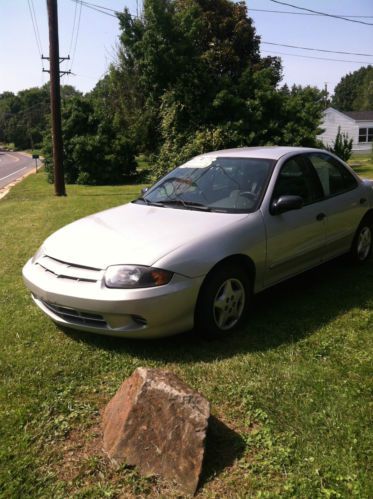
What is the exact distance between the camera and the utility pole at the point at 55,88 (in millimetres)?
14859

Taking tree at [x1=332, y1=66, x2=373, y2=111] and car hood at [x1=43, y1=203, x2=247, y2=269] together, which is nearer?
car hood at [x1=43, y1=203, x2=247, y2=269]

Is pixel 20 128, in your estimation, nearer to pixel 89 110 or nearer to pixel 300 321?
pixel 89 110

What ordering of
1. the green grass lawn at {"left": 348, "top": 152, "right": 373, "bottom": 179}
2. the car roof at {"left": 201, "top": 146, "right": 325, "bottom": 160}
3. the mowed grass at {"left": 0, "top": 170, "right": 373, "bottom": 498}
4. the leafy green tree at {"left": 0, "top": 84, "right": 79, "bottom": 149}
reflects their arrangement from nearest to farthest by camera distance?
the mowed grass at {"left": 0, "top": 170, "right": 373, "bottom": 498}, the car roof at {"left": 201, "top": 146, "right": 325, "bottom": 160}, the green grass lawn at {"left": 348, "top": 152, "right": 373, "bottom": 179}, the leafy green tree at {"left": 0, "top": 84, "right": 79, "bottom": 149}

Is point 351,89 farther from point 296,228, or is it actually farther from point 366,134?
point 296,228

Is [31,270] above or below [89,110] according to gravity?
below

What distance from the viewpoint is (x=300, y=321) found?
4195 mm

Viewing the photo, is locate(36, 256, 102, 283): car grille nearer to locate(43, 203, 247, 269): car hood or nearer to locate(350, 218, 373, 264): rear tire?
locate(43, 203, 247, 269): car hood

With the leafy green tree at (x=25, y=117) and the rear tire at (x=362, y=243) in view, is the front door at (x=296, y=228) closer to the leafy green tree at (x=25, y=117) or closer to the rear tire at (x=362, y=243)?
the rear tire at (x=362, y=243)

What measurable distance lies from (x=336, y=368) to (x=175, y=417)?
1406mm

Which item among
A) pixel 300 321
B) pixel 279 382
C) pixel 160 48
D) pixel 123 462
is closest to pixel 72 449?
pixel 123 462

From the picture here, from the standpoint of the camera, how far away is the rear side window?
5.02m

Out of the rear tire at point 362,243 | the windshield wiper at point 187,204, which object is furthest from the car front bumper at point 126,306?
the rear tire at point 362,243

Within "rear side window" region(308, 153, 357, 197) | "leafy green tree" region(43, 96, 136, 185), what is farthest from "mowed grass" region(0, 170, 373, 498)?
"leafy green tree" region(43, 96, 136, 185)

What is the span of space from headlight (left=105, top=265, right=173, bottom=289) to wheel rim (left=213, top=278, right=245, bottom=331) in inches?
20.4
